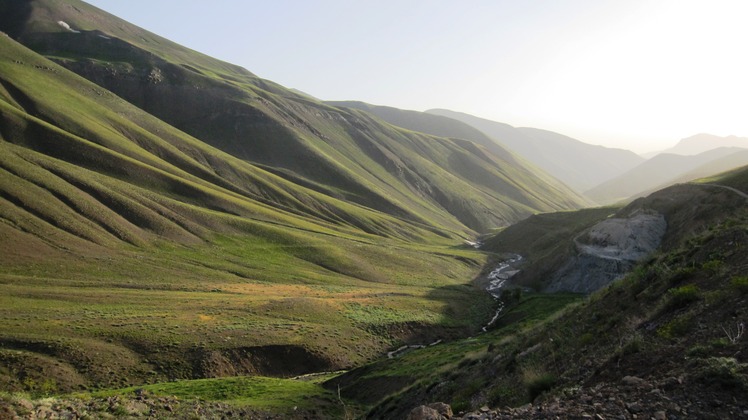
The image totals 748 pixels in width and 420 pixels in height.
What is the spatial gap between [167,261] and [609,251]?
85556 millimetres

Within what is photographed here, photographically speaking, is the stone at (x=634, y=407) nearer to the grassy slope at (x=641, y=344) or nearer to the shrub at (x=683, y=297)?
the grassy slope at (x=641, y=344)

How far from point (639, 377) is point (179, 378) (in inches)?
1760

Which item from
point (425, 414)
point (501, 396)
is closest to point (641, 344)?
point (501, 396)

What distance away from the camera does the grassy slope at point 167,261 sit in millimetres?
48906

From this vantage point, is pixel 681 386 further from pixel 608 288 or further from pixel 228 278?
pixel 228 278

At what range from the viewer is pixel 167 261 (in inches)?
3467

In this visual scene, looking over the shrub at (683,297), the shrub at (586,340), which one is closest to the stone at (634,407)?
the shrub at (683,297)

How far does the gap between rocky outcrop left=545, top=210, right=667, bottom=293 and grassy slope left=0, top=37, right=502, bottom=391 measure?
1730 cm

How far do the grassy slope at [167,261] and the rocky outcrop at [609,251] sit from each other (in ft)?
56.8

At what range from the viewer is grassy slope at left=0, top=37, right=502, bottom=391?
4891 cm

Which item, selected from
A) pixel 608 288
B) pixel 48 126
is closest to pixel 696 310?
pixel 608 288

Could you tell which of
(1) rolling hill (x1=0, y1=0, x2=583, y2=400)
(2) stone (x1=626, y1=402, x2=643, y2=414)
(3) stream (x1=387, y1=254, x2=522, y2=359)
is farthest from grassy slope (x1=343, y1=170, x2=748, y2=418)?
(3) stream (x1=387, y1=254, x2=522, y2=359)

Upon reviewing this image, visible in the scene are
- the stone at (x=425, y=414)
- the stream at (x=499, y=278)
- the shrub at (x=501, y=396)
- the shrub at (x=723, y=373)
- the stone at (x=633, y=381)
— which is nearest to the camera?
the shrub at (x=723, y=373)

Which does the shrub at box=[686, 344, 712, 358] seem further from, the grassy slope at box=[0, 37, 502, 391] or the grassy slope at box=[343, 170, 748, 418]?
the grassy slope at box=[0, 37, 502, 391]
